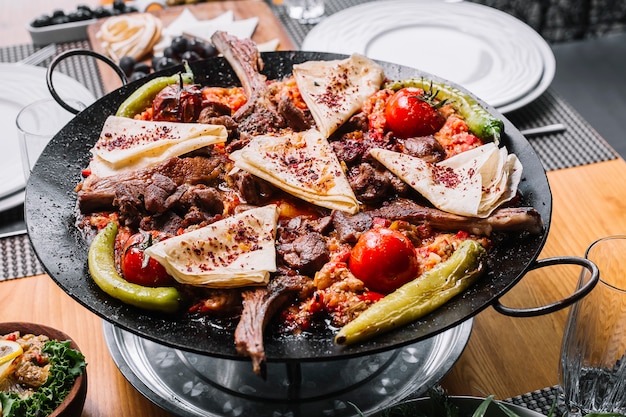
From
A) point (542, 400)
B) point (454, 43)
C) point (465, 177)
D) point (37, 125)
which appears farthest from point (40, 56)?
point (542, 400)

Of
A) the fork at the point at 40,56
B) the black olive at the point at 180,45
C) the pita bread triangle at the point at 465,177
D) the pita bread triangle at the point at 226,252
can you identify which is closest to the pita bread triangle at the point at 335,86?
the pita bread triangle at the point at 465,177

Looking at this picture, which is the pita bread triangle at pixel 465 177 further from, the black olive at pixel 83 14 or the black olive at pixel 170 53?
the black olive at pixel 83 14

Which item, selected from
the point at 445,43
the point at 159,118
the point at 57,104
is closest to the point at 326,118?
the point at 159,118

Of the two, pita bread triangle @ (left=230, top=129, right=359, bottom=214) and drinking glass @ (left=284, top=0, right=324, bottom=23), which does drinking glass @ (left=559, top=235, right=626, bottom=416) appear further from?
drinking glass @ (left=284, top=0, right=324, bottom=23)

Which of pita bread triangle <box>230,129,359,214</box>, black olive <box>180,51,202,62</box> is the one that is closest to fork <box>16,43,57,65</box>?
black olive <box>180,51,202,62</box>

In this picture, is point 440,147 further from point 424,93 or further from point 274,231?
point 274,231

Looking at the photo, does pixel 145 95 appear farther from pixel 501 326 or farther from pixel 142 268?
pixel 501 326
